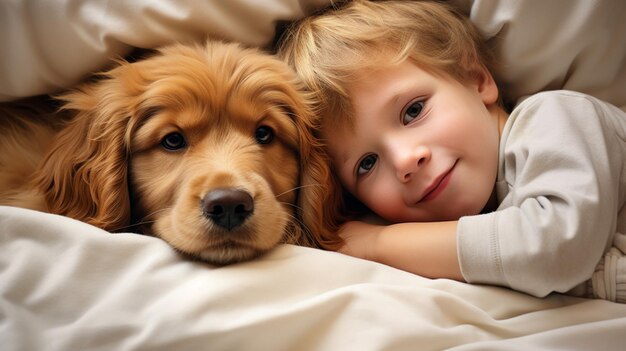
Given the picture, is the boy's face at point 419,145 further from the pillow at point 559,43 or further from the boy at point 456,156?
the pillow at point 559,43

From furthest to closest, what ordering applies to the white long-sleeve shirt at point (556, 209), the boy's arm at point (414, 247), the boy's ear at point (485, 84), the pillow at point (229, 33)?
the boy's ear at point (485, 84)
the pillow at point (229, 33)
the boy's arm at point (414, 247)
the white long-sleeve shirt at point (556, 209)

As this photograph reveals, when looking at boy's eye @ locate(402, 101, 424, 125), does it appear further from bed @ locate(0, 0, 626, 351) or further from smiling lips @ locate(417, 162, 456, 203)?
bed @ locate(0, 0, 626, 351)

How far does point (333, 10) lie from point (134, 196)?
0.86 metres

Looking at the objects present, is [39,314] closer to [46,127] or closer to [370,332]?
[370,332]

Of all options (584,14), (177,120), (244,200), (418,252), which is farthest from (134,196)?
(584,14)

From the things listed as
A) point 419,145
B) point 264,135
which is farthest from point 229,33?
point 419,145

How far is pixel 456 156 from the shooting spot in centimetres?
156

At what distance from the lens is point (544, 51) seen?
5.51ft

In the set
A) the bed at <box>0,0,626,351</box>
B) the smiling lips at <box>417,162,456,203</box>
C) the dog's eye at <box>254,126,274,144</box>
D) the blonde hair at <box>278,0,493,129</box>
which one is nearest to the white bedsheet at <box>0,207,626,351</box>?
the bed at <box>0,0,626,351</box>

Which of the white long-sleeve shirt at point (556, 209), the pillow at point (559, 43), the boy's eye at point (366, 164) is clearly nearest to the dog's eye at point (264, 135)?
the boy's eye at point (366, 164)

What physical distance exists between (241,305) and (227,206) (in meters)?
0.26

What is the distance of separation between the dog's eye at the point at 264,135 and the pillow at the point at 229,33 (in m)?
0.33

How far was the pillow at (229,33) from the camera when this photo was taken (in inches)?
62.6

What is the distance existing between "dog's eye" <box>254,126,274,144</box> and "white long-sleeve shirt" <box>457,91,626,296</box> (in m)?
0.60
